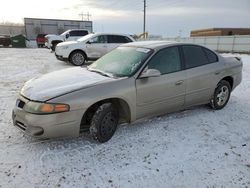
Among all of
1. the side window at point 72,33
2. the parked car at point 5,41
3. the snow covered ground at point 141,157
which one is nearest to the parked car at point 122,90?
the snow covered ground at point 141,157

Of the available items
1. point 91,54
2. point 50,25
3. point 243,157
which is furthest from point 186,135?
point 50,25

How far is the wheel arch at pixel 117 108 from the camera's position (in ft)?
11.6

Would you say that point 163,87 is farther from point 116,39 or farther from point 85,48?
point 116,39

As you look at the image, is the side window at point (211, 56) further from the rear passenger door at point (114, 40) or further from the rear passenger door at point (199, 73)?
the rear passenger door at point (114, 40)

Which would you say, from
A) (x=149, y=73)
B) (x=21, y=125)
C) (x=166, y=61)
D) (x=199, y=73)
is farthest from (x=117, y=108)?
(x=199, y=73)

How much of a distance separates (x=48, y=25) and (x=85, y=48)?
110ft

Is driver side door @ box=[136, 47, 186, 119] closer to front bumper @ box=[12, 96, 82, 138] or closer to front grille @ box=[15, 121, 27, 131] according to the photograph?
front bumper @ box=[12, 96, 82, 138]

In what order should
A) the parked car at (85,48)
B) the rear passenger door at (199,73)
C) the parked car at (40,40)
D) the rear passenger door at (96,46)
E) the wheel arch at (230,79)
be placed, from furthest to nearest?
the parked car at (40,40) → the rear passenger door at (96,46) → the parked car at (85,48) → the wheel arch at (230,79) → the rear passenger door at (199,73)

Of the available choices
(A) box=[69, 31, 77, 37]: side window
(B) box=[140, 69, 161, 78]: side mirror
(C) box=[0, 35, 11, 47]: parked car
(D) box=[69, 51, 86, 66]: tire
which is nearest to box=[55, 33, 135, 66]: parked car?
(D) box=[69, 51, 86, 66]: tire

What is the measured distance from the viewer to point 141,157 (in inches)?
130

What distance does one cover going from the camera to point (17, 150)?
11.1ft

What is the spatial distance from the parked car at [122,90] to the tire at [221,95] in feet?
0.05

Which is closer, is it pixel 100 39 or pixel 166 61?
pixel 166 61

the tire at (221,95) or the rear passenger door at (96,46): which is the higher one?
the rear passenger door at (96,46)
